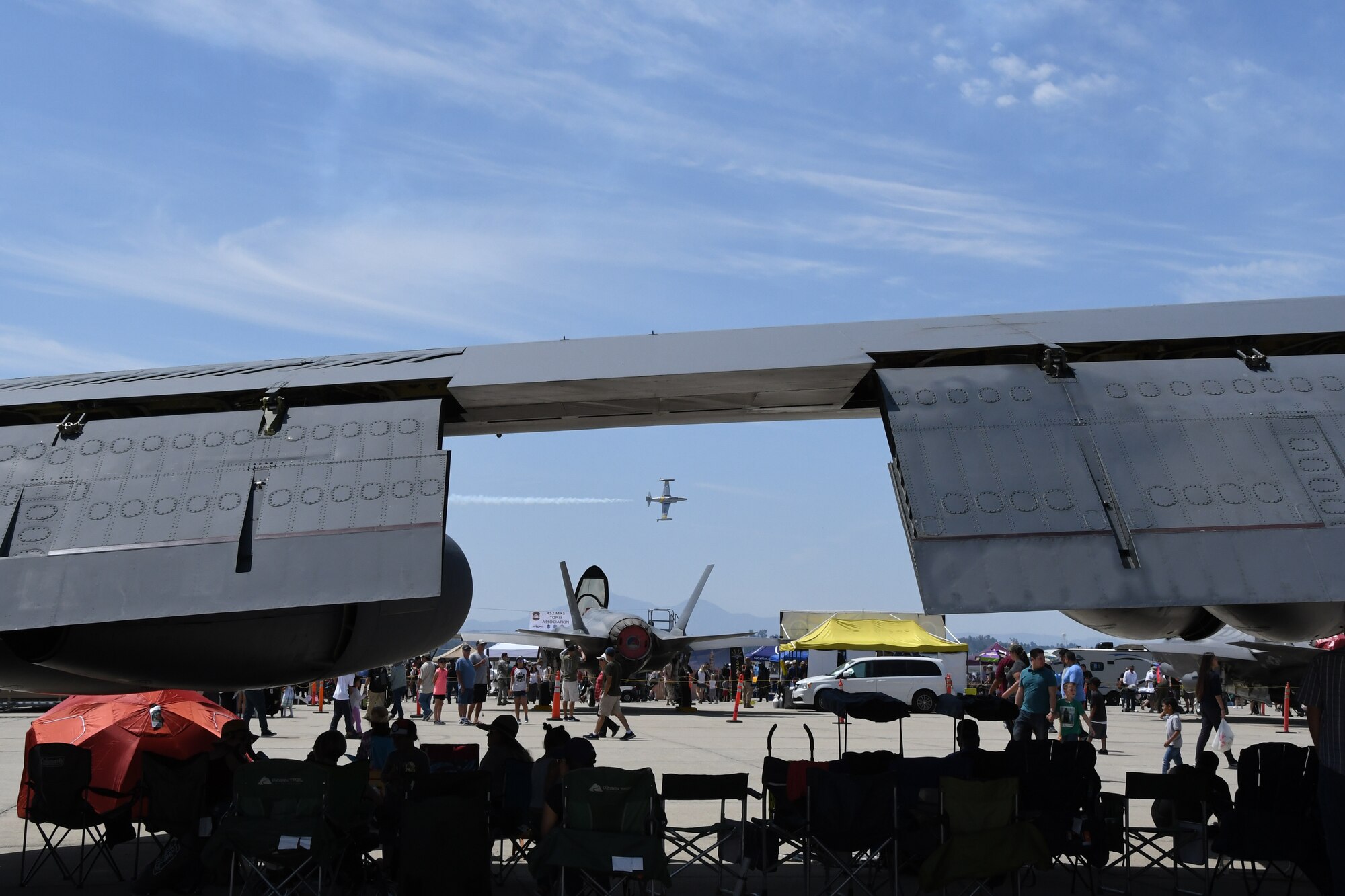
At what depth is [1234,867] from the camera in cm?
870

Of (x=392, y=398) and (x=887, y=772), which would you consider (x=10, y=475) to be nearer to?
(x=392, y=398)

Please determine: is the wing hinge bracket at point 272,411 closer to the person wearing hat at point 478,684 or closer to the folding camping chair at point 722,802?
the folding camping chair at point 722,802

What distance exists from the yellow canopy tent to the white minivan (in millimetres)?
552

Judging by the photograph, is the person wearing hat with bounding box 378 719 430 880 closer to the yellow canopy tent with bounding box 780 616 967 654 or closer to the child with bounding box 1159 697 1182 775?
the child with bounding box 1159 697 1182 775

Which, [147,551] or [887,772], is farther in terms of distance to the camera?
[887,772]

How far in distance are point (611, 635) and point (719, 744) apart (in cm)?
1113

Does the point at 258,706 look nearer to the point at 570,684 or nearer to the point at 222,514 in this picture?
the point at 570,684

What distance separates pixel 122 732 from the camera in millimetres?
8445

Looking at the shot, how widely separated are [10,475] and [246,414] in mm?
1362

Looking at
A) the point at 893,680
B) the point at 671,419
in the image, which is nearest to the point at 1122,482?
the point at 671,419

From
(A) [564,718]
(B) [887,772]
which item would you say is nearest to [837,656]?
(A) [564,718]

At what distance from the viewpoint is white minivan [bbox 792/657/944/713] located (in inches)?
1168

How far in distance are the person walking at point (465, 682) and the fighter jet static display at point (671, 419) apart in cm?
1258

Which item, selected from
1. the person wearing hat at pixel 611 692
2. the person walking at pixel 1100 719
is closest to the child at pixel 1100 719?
the person walking at pixel 1100 719
